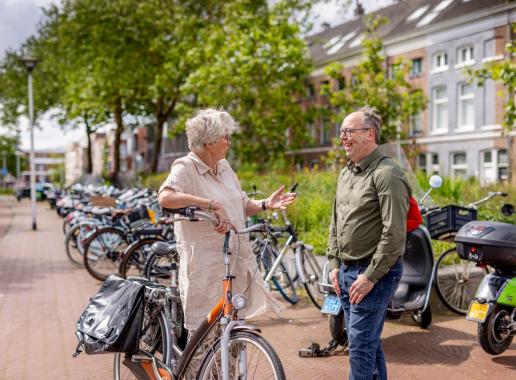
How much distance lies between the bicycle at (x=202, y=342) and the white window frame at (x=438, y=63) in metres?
25.2

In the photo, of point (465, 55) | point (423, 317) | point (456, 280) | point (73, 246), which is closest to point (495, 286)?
point (423, 317)

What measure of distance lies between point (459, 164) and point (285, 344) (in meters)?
23.6

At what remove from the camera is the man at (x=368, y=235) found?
2982mm

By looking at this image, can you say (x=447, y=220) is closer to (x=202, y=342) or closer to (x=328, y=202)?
(x=202, y=342)

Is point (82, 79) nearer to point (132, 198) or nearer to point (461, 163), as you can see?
point (132, 198)

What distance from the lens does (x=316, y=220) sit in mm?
9852

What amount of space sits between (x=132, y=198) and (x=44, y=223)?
9.29m

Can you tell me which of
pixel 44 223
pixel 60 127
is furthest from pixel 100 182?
pixel 60 127

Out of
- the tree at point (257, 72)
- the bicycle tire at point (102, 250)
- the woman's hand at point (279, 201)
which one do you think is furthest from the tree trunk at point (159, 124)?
the woman's hand at point (279, 201)

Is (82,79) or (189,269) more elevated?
(82,79)

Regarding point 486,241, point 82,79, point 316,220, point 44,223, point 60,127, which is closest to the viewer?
point 486,241

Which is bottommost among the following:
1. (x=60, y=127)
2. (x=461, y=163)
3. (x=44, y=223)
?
(x=44, y=223)

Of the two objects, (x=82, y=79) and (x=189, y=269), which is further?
(x=82, y=79)

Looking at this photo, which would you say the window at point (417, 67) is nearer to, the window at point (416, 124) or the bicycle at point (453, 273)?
the window at point (416, 124)
